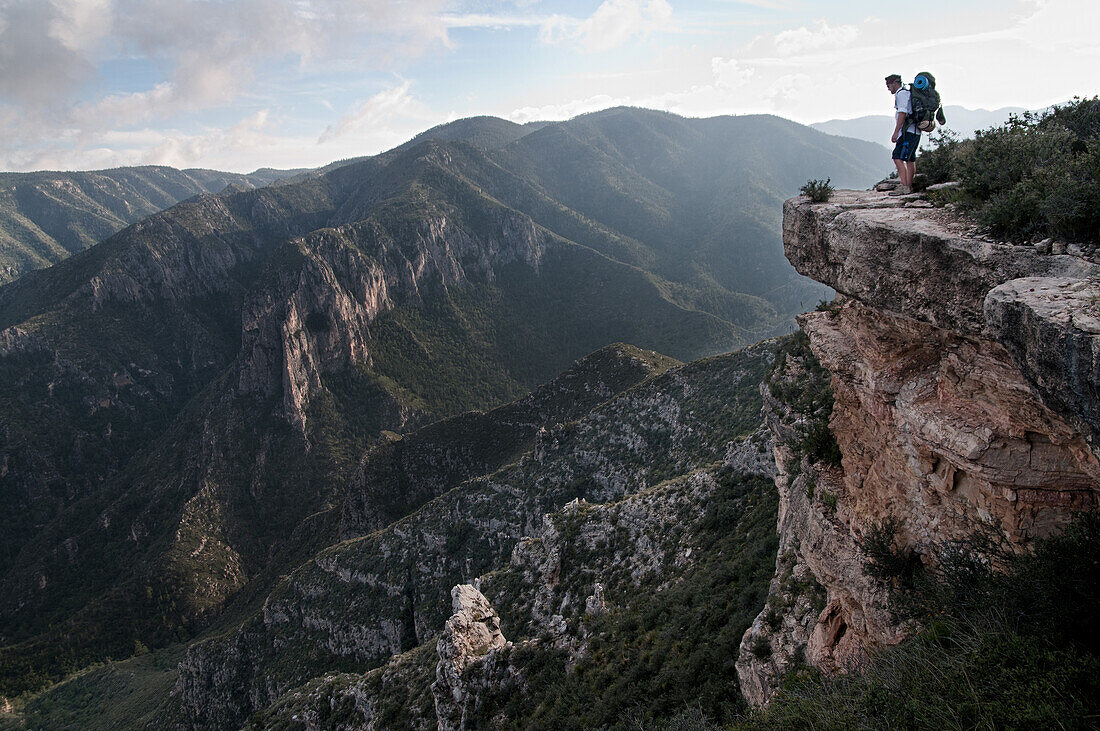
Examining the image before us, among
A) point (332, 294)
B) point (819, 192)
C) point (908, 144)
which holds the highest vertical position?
point (332, 294)

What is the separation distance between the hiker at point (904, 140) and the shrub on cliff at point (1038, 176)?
639 millimetres

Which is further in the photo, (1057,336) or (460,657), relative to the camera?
(460,657)

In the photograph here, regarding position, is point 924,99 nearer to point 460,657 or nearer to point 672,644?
point 672,644

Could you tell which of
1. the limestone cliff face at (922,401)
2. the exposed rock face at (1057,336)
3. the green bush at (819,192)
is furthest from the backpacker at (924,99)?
the exposed rock face at (1057,336)

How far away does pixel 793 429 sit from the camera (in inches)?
528

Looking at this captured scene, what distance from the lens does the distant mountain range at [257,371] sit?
8675cm

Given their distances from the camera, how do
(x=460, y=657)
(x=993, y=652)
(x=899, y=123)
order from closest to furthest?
(x=993, y=652), (x=899, y=123), (x=460, y=657)

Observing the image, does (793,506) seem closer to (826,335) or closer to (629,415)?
(826,335)

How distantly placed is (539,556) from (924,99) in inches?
1040

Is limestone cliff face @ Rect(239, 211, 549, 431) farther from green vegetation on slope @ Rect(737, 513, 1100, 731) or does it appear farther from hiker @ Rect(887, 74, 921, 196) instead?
green vegetation on slope @ Rect(737, 513, 1100, 731)

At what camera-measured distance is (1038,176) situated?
6.27 m

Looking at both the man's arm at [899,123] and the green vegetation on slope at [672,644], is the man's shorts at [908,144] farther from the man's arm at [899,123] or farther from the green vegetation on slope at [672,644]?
the green vegetation on slope at [672,644]

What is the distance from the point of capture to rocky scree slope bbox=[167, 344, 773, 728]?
2134cm

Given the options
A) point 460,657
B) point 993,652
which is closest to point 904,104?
point 993,652
